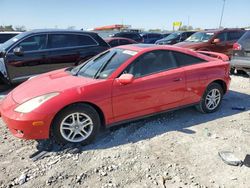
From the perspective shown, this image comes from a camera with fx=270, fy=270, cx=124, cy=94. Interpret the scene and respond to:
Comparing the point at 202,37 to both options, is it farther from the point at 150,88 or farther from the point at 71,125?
the point at 71,125

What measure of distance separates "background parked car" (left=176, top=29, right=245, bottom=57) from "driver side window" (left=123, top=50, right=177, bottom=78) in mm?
6611

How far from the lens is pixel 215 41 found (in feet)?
36.7

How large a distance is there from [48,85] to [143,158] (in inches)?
72.7

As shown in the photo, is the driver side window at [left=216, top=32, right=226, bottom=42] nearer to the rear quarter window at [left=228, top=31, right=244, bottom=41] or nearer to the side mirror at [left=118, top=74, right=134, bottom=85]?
the rear quarter window at [left=228, top=31, right=244, bottom=41]

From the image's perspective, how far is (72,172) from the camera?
341 centimetres

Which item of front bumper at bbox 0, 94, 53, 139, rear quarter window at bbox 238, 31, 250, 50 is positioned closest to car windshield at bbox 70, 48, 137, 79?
front bumper at bbox 0, 94, 53, 139

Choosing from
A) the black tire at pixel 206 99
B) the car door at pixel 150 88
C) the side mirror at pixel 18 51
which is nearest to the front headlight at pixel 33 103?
the car door at pixel 150 88

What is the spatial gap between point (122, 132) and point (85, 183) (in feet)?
4.64

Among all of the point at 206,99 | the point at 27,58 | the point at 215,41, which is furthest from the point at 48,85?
the point at 215,41

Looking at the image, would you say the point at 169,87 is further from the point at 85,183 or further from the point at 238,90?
the point at 238,90

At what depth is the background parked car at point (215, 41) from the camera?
441 inches

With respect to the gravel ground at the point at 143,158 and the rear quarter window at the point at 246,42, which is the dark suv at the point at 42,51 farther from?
the rear quarter window at the point at 246,42

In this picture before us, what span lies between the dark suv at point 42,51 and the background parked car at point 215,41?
15.4ft

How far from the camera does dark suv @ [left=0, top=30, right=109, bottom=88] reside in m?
7.15
